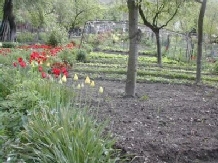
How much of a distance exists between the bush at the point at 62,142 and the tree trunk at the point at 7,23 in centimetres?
2368

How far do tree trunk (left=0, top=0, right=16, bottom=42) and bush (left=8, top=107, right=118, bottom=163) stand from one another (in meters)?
23.7

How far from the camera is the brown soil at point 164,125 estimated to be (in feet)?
14.6

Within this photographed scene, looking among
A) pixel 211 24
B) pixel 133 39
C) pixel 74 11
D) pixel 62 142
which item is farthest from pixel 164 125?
pixel 74 11

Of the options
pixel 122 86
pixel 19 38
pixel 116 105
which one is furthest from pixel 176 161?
pixel 19 38

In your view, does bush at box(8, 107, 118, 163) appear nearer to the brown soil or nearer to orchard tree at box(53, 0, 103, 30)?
the brown soil

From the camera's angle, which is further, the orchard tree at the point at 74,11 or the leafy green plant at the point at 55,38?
the orchard tree at the point at 74,11

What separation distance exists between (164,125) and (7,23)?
22.9m

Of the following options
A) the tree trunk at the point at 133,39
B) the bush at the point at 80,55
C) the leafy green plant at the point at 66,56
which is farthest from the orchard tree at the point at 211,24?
the tree trunk at the point at 133,39

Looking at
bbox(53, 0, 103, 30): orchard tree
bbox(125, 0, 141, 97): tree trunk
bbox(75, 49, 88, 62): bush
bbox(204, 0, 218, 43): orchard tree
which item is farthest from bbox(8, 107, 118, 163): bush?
bbox(53, 0, 103, 30): orchard tree

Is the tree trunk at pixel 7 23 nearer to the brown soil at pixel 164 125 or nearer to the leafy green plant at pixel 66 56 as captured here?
the leafy green plant at pixel 66 56

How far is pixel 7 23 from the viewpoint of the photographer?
26.6m

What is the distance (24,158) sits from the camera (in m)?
3.55

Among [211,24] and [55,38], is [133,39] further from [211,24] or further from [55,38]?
[211,24]

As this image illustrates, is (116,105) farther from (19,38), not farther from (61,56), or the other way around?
(19,38)
